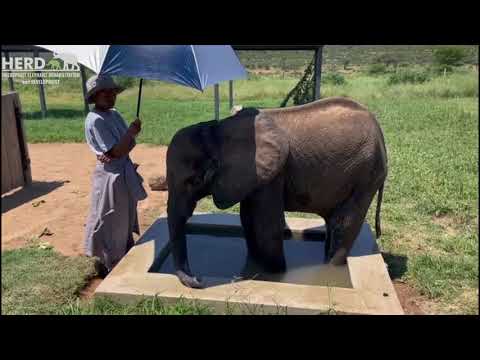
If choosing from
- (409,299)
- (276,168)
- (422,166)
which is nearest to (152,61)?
(276,168)

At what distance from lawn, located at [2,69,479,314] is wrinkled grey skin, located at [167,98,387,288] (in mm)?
868

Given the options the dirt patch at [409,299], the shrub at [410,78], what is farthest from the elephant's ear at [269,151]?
the shrub at [410,78]

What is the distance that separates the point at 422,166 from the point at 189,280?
5.75 meters

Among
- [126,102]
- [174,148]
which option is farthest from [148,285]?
[126,102]

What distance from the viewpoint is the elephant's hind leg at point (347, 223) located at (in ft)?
12.9

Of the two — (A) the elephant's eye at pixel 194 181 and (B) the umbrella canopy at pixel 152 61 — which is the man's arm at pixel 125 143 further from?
(A) the elephant's eye at pixel 194 181

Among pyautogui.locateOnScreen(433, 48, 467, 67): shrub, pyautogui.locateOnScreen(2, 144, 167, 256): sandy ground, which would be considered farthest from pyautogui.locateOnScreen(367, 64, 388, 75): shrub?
pyautogui.locateOnScreen(433, 48, 467, 67): shrub

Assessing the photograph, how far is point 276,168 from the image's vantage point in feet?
A: 11.8

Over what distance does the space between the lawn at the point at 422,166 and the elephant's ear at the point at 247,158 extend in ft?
3.31

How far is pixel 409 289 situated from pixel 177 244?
7.45ft

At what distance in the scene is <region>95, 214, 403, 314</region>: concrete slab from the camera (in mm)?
3326

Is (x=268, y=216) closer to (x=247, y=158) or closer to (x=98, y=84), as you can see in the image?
(x=247, y=158)

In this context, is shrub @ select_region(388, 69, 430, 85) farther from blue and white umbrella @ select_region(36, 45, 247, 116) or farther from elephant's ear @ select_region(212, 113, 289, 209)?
blue and white umbrella @ select_region(36, 45, 247, 116)
